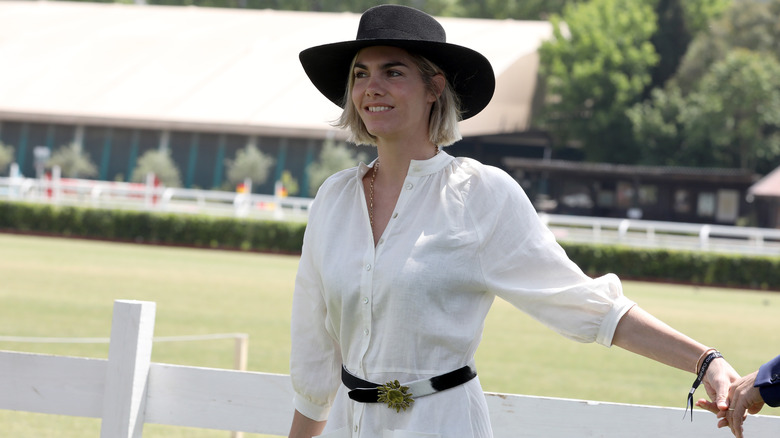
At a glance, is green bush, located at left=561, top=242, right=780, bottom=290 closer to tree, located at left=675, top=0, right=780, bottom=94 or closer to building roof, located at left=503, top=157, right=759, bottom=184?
building roof, located at left=503, top=157, right=759, bottom=184

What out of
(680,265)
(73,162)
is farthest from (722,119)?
(73,162)

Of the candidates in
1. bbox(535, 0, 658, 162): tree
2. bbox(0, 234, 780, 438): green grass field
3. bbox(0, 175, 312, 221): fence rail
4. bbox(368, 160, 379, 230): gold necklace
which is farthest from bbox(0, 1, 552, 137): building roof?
bbox(368, 160, 379, 230): gold necklace

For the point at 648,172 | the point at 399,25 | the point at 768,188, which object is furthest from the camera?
the point at 648,172

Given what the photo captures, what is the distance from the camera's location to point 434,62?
8.55 ft

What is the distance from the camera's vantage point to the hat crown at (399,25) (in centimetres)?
252

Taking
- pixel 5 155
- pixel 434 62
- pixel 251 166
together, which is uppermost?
pixel 434 62

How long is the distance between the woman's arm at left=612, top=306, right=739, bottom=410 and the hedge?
2227 cm

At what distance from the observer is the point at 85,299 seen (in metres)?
14.4

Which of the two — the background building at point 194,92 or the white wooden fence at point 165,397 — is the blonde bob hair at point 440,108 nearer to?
the white wooden fence at point 165,397

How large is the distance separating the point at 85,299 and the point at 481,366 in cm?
620

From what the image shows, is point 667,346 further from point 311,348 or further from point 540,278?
point 311,348

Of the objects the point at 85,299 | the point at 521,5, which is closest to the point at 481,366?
the point at 85,299

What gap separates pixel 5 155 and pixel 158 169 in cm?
736

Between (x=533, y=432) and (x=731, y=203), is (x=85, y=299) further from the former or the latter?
(x=731, y=203)
